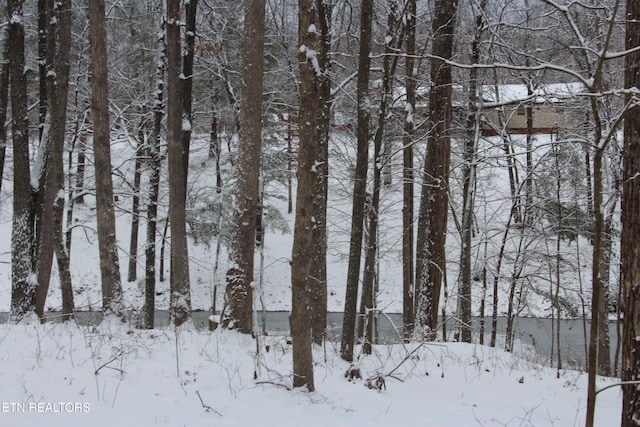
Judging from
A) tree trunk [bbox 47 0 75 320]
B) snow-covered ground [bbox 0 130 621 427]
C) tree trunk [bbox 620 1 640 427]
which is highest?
tree trunk [bbox 47 0 75 320]

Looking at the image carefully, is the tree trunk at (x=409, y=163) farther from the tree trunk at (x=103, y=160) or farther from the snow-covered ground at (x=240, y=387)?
the tree trunk at (x=103, y=160)

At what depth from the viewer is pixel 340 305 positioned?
21.0m

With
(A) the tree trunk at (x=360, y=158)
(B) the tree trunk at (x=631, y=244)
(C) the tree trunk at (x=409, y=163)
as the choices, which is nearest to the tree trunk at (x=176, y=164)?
(A) the tree trunk at (x=360, y=158)

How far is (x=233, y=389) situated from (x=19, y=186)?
8014mm

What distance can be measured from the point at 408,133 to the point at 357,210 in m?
3.16

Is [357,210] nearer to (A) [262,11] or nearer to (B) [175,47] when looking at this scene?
(A) [262,11]

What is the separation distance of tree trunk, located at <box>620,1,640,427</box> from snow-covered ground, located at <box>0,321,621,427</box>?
3.52 feet

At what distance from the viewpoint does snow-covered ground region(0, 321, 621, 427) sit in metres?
4.05

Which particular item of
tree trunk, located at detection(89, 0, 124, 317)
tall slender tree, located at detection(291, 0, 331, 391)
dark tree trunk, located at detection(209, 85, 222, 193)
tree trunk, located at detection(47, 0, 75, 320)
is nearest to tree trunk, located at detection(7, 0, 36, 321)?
tree trunk, located at detection(47, 0, 75, 320)

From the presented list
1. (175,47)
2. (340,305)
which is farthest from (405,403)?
(340,305)

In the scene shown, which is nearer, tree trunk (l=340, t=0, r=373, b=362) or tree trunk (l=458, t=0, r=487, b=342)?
tree trunk (l=340, t=0, r=373, b=362)

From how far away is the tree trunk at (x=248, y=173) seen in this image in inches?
291

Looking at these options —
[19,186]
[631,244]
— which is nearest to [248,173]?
[631,244]

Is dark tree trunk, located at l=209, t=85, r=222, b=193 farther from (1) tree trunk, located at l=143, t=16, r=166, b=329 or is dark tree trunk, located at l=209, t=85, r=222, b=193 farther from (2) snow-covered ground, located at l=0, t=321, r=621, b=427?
(2) snow-covered ground, located at l=0, t=321, r=621, b=427
